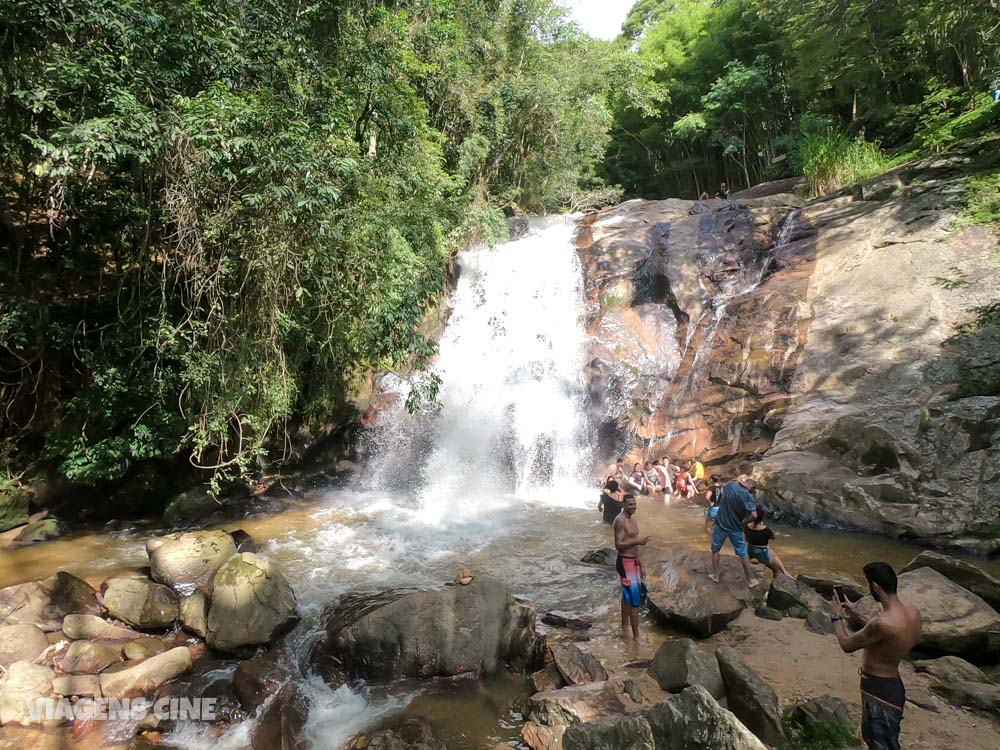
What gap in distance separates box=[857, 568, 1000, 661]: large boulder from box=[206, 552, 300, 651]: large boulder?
19.2 feet

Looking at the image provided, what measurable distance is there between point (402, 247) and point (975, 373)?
9562 millimetres

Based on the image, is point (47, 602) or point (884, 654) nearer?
point (884, 654)

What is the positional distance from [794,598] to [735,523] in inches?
36.8

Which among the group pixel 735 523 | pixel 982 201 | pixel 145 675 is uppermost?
pixel 982 201

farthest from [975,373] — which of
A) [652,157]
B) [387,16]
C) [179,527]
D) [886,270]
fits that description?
[652,157]

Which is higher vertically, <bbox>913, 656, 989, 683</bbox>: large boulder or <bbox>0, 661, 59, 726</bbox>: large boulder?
<bbox>913, 656, 989, 683</bbox>: large boulder

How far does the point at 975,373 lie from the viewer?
860cm

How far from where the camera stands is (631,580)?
509cm

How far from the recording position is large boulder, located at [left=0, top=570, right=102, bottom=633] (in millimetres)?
5512

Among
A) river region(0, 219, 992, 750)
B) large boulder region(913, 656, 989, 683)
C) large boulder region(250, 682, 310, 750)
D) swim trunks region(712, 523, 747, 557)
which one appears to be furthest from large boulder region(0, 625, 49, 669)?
large boulder region(913, 656, 989, 683)

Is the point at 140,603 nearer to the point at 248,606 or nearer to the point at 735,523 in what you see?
the point at 248,606

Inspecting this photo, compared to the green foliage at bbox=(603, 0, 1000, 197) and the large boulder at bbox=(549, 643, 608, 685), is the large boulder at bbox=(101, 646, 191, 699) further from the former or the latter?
the green foliage at bbox=(603, 0, 1000, 197)

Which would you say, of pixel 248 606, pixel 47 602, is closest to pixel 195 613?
pixel 248 606

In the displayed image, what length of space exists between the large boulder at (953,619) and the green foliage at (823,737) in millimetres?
1553
